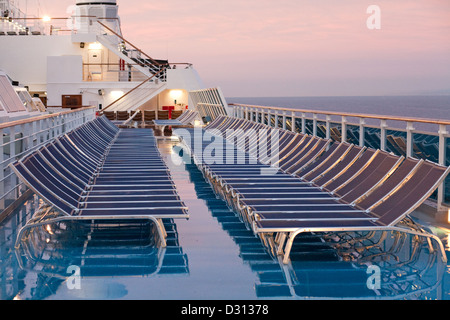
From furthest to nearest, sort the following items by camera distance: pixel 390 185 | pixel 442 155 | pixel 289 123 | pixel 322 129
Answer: pixel 289 123 < pixel 322 129 < pixel 442 155 < pixel 390 185

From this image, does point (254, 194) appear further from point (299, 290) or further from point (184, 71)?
point (184, 71)

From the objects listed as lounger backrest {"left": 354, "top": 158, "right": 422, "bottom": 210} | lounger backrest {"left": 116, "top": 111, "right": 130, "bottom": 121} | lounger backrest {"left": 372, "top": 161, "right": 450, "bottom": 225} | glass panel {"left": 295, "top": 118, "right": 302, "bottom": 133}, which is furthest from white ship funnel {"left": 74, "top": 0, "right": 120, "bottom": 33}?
lounger backrest {"left": 372, "top": 161, "right": 450, "bottom": 225}

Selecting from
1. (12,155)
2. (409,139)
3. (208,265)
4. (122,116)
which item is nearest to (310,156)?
(409,139)

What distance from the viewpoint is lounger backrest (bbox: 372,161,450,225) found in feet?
13.9

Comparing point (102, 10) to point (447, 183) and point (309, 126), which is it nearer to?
point (309, 126)

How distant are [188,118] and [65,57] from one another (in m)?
8.45

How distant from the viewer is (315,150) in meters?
6.70

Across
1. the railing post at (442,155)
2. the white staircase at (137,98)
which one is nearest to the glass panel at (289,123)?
the railing post at (442,155)

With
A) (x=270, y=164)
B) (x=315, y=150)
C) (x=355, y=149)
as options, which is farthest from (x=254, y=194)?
(x=270, y=164)

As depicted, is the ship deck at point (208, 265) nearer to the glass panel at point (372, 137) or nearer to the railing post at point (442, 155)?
the railing post at point (442, 155)

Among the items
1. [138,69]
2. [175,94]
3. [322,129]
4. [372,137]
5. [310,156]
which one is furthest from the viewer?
[175,94]

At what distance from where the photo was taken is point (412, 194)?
438 centimetres

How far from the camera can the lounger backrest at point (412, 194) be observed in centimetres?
424

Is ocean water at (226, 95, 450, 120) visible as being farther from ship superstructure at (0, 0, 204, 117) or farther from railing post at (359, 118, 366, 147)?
railing post at (359, 118, 366, 147)
